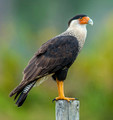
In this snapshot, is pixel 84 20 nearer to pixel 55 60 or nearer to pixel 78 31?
pixel 78 31

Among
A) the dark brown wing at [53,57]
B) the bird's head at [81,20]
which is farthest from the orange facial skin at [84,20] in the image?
the dark brown wing at [53,57]

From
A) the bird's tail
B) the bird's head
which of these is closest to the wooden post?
the bird's tail

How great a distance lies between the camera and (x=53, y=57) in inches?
209

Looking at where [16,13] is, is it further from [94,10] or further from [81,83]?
[81,83]

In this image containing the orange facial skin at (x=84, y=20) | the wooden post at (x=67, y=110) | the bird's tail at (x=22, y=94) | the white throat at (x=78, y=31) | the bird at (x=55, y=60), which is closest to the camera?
the wooden post at (x=67, y=110)

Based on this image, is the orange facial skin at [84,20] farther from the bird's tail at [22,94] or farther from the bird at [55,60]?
the bird's tail at [22,94]

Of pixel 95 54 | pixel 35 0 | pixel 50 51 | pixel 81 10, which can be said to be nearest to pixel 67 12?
pixel 81 10

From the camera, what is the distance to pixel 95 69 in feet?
29.3

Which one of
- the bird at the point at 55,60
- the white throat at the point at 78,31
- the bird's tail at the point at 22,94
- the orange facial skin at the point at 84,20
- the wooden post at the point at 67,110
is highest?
the orange facial skin at the point at 84,20

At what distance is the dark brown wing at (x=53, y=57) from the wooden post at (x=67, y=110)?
494mm

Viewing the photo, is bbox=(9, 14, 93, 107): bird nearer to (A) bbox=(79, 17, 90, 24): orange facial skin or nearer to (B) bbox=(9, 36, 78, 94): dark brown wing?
(B) bbox=(9, 36, 78, 94): dark brown wing

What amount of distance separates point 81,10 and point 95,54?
19351 mm

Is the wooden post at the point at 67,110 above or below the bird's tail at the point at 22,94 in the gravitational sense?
below

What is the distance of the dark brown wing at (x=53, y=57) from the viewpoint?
512 cm
